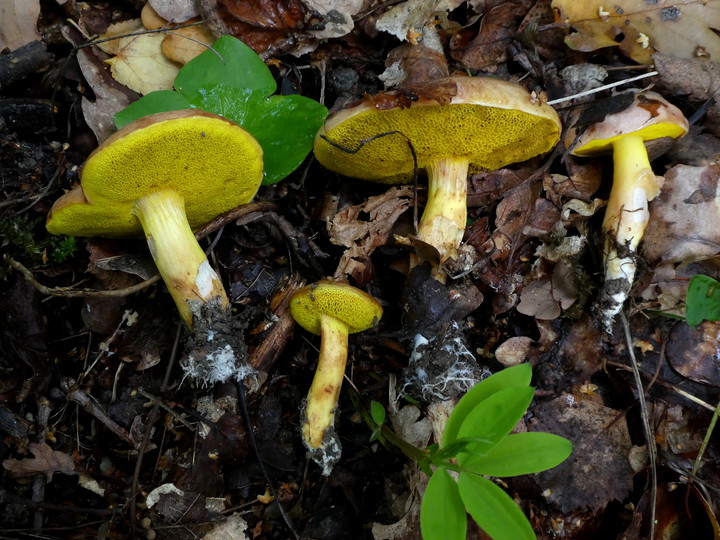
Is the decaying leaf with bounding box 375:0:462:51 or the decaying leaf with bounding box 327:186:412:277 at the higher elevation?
the decaying leaf with bounding box 375:0:462:51

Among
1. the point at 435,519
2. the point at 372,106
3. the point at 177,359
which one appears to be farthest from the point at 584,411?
the point at 177,359

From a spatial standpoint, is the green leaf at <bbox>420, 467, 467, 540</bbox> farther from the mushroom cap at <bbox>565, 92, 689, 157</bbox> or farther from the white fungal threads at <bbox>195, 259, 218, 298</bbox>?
the mushroom cap at <bbox>565, 92, 689, 157</bbox>

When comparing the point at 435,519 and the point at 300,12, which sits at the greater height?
the point at 300,12

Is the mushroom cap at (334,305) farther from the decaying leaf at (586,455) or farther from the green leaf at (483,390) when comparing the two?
the decaying leaf at (586,455)

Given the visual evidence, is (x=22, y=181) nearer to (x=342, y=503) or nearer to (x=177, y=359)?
(x=177, y=359)

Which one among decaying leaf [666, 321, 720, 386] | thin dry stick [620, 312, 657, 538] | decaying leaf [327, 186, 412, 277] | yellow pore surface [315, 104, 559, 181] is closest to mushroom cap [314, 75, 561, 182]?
yellow pore surface [315, 104, 559, 181]

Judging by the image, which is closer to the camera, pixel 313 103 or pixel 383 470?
pixel 383 470

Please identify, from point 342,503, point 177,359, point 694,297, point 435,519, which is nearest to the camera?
point 435,519
